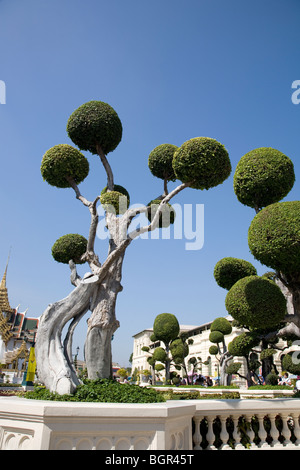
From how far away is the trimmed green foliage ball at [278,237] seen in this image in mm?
7141

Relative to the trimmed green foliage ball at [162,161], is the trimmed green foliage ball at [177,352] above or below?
below

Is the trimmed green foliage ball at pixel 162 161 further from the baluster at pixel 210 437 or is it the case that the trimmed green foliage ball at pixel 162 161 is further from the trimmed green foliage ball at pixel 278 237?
the baluster at pixel 210 437

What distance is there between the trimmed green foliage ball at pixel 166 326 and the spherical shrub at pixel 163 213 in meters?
19.3

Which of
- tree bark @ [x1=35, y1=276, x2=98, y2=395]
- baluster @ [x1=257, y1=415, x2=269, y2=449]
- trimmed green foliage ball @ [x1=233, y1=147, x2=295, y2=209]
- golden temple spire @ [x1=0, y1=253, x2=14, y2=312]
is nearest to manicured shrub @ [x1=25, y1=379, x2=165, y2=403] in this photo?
tree bark @ [x1=35, y1=276, x2=98, y2=395]

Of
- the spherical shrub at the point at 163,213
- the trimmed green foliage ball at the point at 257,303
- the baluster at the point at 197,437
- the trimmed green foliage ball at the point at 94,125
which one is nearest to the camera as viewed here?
the baluster at the point at 197,437

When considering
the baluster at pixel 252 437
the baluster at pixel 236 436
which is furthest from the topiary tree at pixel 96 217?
the baluster at pixel 252 437

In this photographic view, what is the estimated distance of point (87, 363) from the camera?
7715 mm

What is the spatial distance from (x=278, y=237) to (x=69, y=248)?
6027 mm

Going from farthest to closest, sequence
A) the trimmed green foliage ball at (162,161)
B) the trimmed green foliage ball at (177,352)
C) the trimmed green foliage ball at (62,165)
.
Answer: the trimmed green foliage ball at (177,352), the trimmed green foliage ball at (162,161), the trimmed green foliage ball at (62,165)

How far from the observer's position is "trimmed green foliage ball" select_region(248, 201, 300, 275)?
7141mm

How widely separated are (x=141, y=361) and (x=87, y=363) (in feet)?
252

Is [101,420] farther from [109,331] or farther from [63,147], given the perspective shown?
[63,147]

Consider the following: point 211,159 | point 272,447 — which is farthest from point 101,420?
point 211,159
